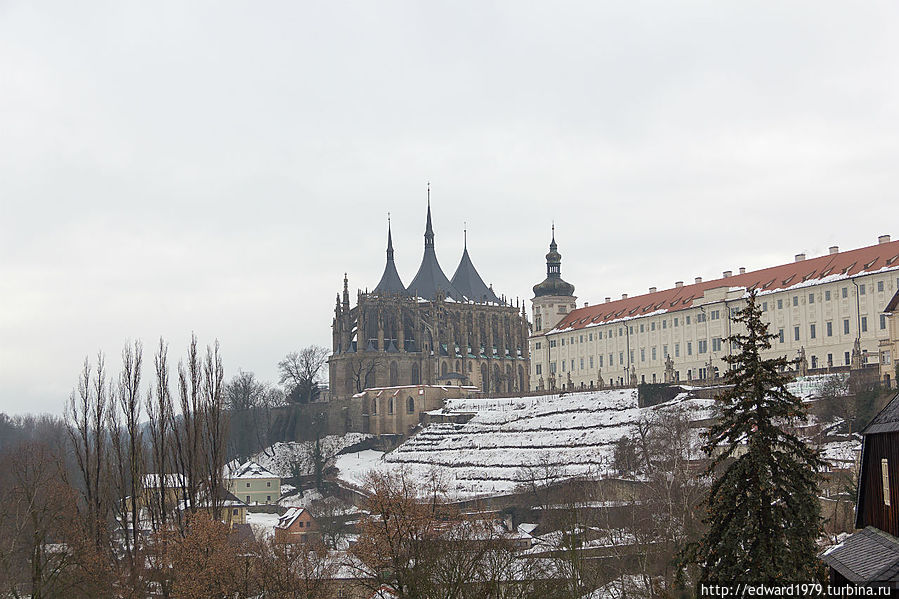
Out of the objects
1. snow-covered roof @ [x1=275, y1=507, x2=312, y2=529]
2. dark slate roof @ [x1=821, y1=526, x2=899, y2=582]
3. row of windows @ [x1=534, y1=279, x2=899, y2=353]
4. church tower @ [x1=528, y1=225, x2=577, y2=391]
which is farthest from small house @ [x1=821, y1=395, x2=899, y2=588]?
church tower @ [x1=528, y1=225, x2=577, y2=391]

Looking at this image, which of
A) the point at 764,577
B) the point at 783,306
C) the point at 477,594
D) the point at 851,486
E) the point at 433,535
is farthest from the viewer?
the point at 783,306

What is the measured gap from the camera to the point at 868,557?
56.8 feet

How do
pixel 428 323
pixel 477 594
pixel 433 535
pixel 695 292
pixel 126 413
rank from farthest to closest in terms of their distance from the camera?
pixel 428 323 → pixel 695 292 → pixel 126 413 → pixel 433 535 → pixel 477 594

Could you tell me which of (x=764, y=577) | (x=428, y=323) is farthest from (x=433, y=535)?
(x=428, y=323)

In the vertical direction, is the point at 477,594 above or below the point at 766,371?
below

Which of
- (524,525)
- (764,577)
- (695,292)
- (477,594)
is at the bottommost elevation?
(524,525)

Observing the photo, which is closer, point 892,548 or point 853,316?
point 892,548

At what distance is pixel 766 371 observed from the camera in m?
17.7

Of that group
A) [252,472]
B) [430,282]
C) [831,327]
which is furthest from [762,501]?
[430,282]

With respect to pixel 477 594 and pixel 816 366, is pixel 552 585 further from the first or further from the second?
pixel 816 366

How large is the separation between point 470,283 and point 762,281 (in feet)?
178

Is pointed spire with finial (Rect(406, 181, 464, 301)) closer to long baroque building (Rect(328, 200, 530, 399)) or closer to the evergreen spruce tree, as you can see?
long baroque building (Rect(328, 200, 530, 399))

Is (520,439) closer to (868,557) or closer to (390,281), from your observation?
(390,281)

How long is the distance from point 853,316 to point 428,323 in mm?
54928
